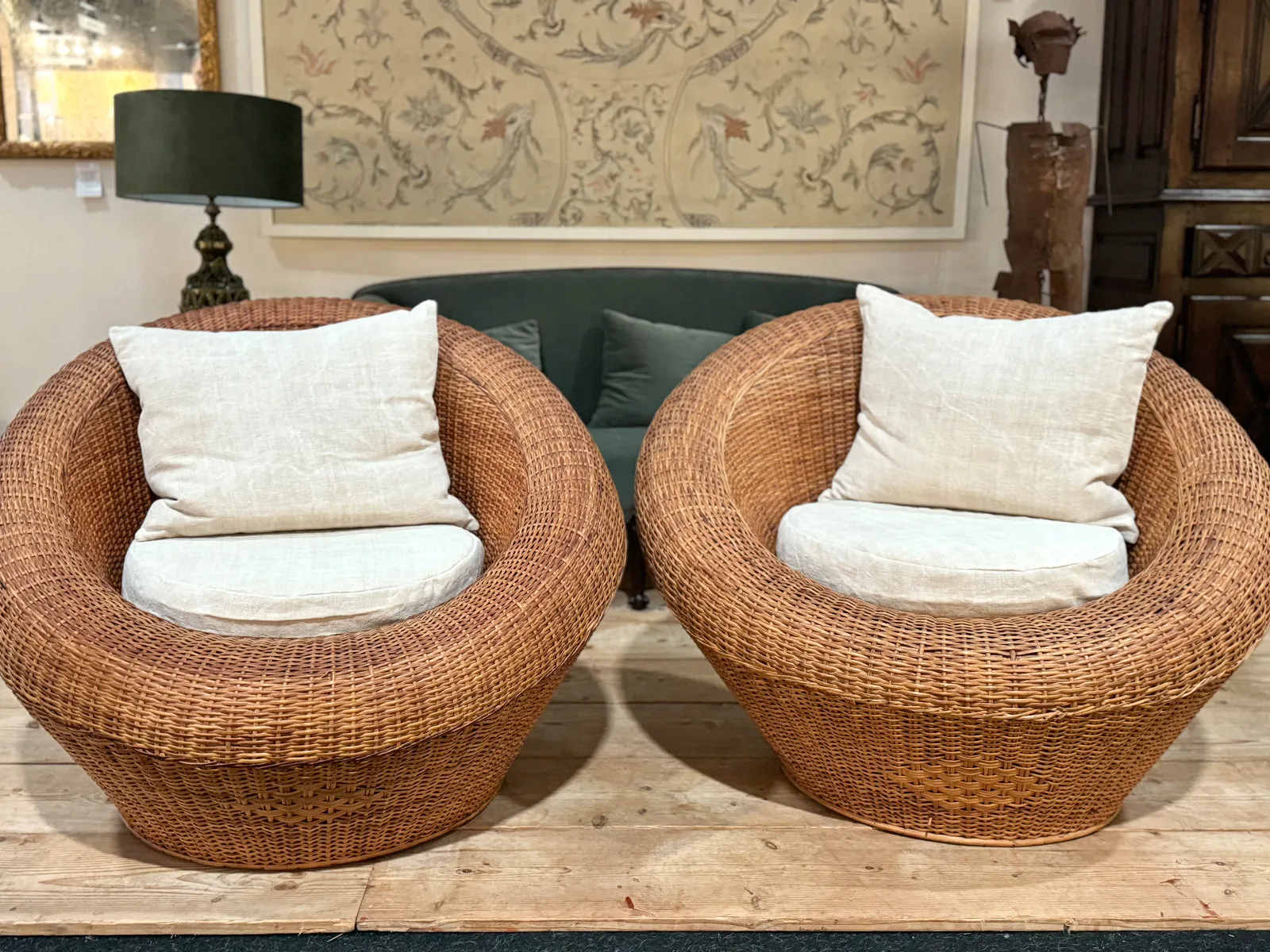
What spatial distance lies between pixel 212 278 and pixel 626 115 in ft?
4.07

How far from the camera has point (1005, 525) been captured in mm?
1864

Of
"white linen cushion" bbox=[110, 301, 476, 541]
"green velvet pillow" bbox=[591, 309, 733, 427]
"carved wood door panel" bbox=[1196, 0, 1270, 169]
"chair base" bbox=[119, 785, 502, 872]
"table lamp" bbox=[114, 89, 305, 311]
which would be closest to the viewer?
"chair base" bbox=[119, 785, 502, 872]

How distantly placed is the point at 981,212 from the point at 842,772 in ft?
7.24

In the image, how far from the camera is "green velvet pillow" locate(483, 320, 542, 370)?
301cm

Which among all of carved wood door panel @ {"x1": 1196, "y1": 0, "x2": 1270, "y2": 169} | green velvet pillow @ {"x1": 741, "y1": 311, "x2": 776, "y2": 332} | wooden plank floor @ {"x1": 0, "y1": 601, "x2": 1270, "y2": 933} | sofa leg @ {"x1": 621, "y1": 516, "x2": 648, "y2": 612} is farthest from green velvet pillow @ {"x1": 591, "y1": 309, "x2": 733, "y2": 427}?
carved wood door panel @ {"x1": 1196, "y1": 0, "x2": 1270, "y2": 169}

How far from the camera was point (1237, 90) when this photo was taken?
2758 millimetres

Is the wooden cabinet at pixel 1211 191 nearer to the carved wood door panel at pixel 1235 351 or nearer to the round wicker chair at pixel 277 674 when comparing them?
the carved wood door panel at pixel 1235 351

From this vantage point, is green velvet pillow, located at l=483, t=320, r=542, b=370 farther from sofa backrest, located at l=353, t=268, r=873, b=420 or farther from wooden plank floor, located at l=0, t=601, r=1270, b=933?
wooden plank floor, located at l=0, t=601, r=1270, b=933

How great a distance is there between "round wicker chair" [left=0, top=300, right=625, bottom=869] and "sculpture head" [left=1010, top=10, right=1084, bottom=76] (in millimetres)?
1796

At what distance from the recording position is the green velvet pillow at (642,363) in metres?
2.96

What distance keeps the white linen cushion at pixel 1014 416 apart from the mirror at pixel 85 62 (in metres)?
2.30

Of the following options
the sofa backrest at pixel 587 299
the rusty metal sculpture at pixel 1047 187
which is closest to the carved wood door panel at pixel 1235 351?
the rusty metal sculpture at pixel 1047 187

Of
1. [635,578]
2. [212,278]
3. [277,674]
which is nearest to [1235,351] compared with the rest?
[635,578]

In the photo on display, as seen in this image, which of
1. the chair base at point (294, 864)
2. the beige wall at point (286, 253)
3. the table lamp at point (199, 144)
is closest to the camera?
the chair base at point (294, 864)
